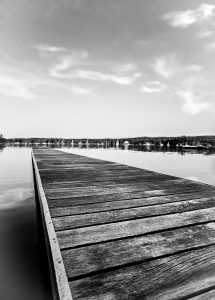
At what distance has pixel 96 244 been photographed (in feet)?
7.95

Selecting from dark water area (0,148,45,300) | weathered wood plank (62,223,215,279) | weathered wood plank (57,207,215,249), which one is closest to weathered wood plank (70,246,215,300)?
weathered wood plank (62,223,215,279)

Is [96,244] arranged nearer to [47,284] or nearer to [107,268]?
[107,268]

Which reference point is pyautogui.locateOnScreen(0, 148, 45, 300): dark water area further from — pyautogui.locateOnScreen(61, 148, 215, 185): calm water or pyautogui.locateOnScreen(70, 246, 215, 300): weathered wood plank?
pyautogui.locateOnScreen(61, 148, 215, 185): calm water

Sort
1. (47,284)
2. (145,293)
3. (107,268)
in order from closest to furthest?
(145,293) < (107,268) < (47,284)

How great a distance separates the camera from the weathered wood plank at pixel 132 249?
80.0 inches

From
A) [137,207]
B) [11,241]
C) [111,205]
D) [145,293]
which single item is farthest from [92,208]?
[11,241]

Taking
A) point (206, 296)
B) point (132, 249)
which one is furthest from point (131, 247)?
point (206, 296)

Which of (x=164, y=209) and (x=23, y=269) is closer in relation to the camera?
(x=164, y=209)

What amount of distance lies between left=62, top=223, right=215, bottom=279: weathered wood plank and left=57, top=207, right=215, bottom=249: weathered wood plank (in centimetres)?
12

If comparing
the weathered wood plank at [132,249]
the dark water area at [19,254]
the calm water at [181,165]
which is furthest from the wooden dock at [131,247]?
the calm water at [181,165]

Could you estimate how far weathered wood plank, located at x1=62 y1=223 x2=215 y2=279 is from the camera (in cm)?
203

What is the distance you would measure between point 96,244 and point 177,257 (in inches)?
32.9

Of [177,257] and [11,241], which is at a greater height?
[177,257]

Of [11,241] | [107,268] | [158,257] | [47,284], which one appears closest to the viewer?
[107,268]
